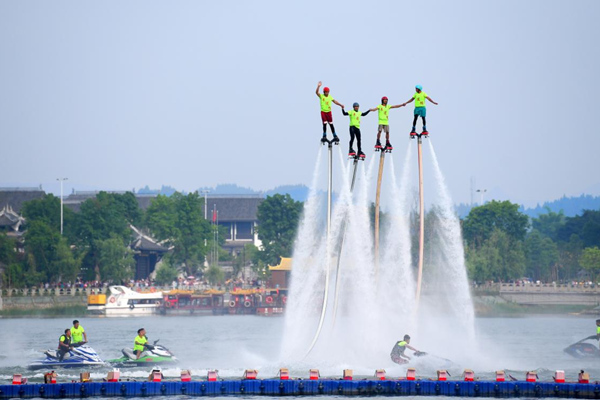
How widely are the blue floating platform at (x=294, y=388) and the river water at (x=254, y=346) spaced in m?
4.50

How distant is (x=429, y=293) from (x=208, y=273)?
299 feet

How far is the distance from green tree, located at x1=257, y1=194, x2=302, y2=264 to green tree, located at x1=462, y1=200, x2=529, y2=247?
2291 centimetres

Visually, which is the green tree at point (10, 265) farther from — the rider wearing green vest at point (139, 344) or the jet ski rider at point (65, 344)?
the rider wearing green vest at point (139, 344)

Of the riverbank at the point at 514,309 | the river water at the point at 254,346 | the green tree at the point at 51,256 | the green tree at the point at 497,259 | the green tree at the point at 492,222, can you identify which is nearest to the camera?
the river water at the point at 254,346

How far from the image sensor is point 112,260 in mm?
138875

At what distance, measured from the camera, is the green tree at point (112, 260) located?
139 meters

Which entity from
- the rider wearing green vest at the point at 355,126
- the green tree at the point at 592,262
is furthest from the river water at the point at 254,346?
the green tree at the point at 592,262

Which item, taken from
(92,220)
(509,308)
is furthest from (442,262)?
(92,220)

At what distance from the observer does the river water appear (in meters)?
58.0

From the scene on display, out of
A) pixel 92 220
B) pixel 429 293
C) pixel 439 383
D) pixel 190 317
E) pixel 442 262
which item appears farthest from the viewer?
pixel 92 220

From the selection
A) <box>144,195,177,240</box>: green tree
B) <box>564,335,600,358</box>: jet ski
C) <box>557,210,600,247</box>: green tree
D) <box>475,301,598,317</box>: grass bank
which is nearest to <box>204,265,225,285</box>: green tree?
<box>144,195,177,240</box>: green tree

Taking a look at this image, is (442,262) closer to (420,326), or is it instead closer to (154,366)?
(420,326)

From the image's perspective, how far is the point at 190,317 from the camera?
13050 centimetres

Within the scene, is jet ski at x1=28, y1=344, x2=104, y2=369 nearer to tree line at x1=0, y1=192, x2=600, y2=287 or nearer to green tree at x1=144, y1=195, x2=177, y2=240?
tree line at x1=0, y1=192, x2=600, y2=287
